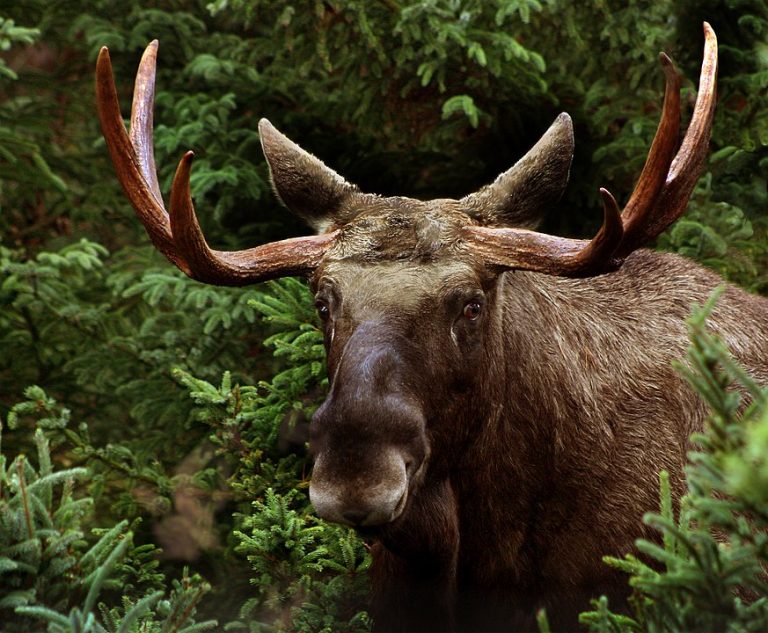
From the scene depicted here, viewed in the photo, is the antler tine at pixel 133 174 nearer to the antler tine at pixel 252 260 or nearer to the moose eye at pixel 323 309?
the antler tine at pixel 252 260

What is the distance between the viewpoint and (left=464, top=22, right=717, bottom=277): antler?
12.3 ft

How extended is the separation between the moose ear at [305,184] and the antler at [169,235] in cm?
27

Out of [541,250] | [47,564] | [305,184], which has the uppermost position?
[541,250]

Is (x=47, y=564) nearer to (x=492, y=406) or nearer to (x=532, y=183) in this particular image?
(x=492, y=406)

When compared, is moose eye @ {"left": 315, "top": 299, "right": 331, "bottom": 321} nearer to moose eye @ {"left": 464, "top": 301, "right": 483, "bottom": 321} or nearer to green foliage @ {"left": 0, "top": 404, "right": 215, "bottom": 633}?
moose eye @ {"left": 464, "top": 301, "right": 483, "bottom": 321}

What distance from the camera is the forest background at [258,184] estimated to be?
548 cm

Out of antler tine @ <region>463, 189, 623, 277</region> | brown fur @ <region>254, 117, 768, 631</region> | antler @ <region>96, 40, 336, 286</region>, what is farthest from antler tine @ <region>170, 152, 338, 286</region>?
antler tine @ <region>463, 189, 623, 277</region>

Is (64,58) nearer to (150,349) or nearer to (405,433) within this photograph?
(150,349)

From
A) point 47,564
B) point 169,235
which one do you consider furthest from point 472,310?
point 47,564

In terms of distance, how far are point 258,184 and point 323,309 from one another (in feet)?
8.93

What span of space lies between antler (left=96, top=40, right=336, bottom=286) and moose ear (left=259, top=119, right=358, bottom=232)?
10.8 inches

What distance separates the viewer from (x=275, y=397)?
18.3 feet

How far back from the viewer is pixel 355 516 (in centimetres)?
355

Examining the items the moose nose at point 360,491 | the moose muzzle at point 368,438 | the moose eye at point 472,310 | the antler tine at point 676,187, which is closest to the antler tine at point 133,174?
the moose muzzle at point 368,438
